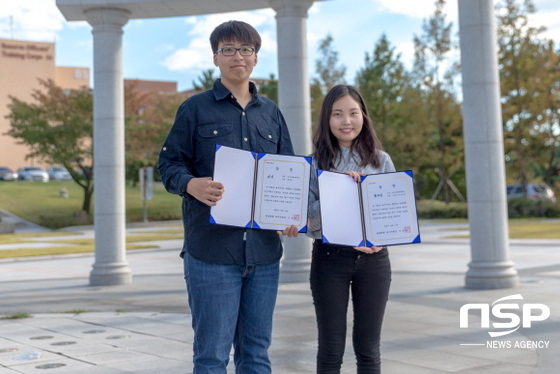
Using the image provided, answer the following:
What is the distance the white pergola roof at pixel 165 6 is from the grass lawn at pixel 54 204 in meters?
30.2

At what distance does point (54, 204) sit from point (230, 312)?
1735 inches

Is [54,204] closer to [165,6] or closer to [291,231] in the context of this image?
[165,6]

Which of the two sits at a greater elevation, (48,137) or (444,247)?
(48,137)

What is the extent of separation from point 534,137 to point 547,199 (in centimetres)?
418

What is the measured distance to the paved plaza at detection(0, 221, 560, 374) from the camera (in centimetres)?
Answer: 571

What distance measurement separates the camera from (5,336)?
7281 millimetres

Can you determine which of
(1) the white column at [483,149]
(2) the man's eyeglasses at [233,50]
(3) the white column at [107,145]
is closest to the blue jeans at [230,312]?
(2) the man's eyeglasses at [233,50]

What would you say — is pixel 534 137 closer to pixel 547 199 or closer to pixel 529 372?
pixel 547 199

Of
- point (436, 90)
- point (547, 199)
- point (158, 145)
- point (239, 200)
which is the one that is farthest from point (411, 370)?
point (158, 145)

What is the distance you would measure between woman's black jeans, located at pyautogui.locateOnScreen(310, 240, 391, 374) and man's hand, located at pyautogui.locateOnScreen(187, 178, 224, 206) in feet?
2.58

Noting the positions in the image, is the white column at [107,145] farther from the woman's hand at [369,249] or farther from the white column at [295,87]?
the woman's hand at [369,249]

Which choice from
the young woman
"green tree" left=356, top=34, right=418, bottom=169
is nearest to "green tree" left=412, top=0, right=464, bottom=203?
"green tree" left=356, top=34, right=418, bottom=169

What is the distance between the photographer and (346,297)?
3703 mm

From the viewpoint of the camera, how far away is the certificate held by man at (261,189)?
3203 millimetres
